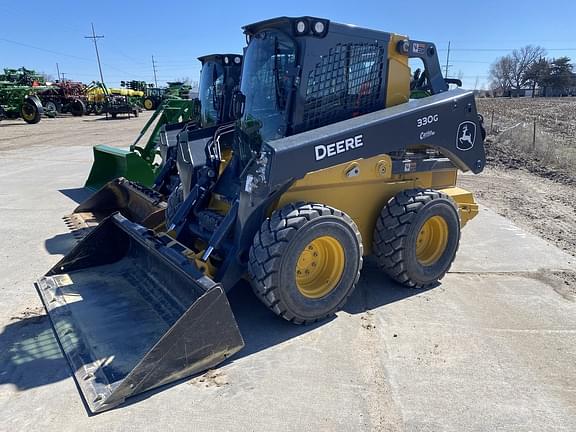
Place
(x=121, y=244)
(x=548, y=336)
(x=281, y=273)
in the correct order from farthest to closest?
(x=121, y=244) < (x=548, y=336) < (x=281, y=273)

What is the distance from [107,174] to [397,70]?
616 cm

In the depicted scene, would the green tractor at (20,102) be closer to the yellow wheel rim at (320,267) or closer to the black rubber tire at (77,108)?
the black rubber tire at (77,108)

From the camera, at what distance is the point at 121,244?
4.69 metres

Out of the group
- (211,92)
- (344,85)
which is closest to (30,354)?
(344,85)

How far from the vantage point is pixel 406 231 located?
164 inches

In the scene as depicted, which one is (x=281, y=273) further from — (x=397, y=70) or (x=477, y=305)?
(x=397, y=70)

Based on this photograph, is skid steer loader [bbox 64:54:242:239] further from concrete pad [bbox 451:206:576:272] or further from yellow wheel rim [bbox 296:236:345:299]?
concrete pad [bbox 451:206:576:272]

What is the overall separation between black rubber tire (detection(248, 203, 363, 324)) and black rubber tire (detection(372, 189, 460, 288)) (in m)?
0.56

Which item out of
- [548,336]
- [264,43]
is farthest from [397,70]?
[548,336]

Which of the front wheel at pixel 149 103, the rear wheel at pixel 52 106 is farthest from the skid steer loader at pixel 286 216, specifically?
the front wheel at pixel 149 103

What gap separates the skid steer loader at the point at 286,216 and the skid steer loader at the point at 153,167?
1368 mm

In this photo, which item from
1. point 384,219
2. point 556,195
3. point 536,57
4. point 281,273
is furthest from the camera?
point 536,57

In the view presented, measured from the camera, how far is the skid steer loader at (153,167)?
626cm

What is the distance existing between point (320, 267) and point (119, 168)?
560 cm
